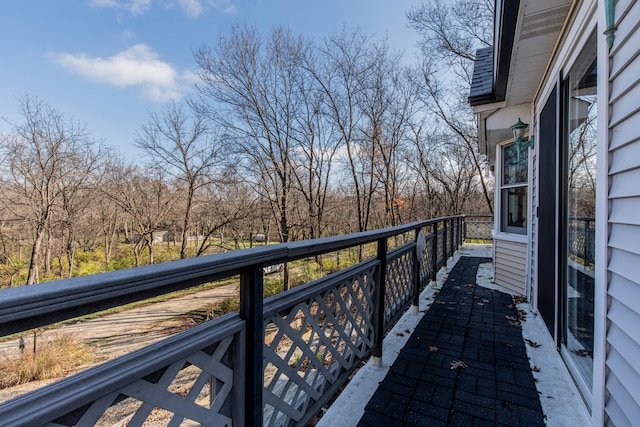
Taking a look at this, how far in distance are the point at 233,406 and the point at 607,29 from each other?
2.22 metres

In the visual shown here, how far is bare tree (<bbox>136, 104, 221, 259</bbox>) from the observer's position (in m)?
11.2

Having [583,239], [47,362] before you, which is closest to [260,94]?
[47,362]

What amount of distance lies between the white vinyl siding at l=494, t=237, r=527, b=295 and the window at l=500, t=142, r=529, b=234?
25cm

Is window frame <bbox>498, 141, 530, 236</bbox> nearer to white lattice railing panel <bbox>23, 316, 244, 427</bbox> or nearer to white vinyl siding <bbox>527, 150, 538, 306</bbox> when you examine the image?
white vinyl siding <bbox>527, 150, 538, 306</bbox>

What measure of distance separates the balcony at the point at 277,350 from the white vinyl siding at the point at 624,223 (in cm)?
84

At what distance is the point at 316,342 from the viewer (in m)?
1.87

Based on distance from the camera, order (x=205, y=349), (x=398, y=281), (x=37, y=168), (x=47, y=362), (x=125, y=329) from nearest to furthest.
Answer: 1. (x=205, y=349)
2. (x=398, y=281)
3. (x=47, y=362)
4. (x=37, y=168)
5. (x=125, y=329)

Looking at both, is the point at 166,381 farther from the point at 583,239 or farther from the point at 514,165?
the point at 514,165

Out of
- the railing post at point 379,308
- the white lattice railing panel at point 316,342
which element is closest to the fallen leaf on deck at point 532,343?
the railing post at point 379,308

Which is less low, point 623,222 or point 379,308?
point 623,222

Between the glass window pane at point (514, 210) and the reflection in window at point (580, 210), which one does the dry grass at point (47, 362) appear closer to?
the reflection in window at point (580, 210)

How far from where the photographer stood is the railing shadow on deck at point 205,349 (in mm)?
600

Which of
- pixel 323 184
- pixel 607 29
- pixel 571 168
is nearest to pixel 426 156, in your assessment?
pixel 323 184

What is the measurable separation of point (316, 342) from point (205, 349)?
1022 mm
